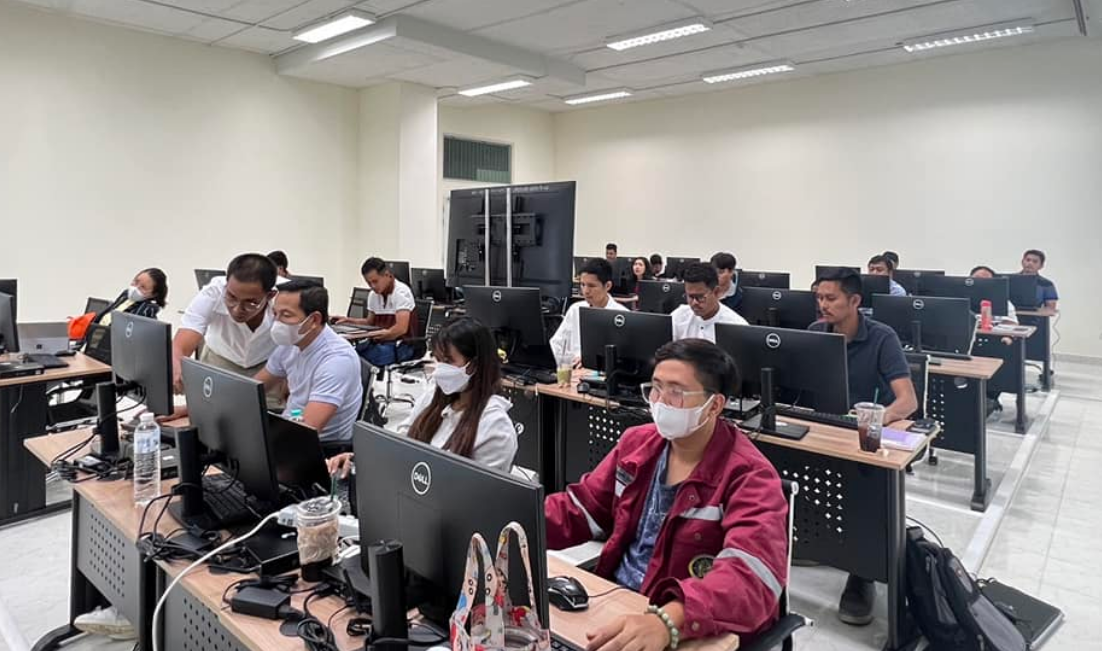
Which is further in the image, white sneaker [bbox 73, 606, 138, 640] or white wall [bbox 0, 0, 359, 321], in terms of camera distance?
white wall [bbox 0, 0, 359, 321]

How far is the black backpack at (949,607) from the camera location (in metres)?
2.09

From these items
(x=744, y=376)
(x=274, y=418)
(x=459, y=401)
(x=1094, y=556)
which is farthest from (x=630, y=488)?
(x=1094, y=556)

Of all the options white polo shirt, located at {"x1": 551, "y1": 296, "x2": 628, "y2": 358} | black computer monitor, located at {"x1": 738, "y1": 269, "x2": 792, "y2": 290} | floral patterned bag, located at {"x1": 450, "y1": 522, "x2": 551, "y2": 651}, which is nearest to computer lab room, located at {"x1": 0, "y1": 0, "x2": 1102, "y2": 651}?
floral patterned bag, located at {"x1": 450, "y1": 522, "x2": 551, "y2": 651}

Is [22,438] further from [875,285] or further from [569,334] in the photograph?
[875,285]

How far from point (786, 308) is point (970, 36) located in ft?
15.5

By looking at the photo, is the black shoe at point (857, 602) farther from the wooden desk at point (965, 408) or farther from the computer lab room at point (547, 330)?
the wooden desk at point (965, 408)

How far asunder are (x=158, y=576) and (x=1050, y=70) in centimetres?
908

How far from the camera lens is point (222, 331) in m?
3.09

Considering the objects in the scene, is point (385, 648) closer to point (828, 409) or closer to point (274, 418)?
point (274, 418)

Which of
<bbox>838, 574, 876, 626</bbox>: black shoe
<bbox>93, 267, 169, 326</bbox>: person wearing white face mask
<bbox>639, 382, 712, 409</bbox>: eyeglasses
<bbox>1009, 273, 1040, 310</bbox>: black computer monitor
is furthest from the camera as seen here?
<bbox>1009, 273, 1040, 310</bbox>: black computer monitor

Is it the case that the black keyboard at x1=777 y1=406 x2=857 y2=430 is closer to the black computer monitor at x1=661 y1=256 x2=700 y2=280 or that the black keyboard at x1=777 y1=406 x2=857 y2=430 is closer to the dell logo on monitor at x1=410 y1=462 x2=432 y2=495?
the dell logo on monitor at x1=410 y1=462 x2=432 y2=495

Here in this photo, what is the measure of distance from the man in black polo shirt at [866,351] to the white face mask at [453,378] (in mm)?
1793

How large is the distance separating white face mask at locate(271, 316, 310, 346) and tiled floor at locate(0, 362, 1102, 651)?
3.88ft

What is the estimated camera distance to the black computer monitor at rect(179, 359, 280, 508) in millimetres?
1477
